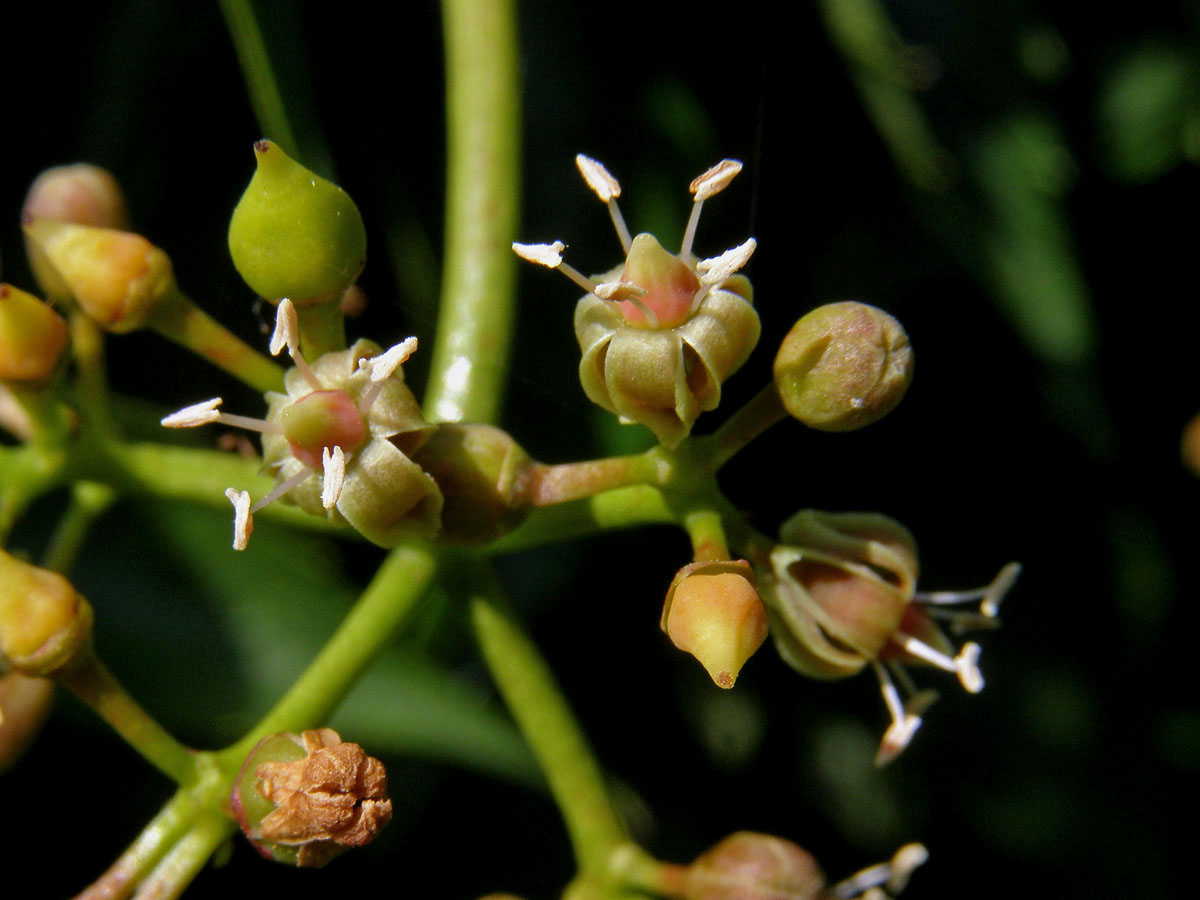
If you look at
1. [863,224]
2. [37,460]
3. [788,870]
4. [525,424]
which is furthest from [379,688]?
[863,224]

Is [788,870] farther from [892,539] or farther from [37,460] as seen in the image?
[37,460]

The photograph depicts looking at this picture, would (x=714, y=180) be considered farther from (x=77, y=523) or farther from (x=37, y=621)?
(x=77, y=523)

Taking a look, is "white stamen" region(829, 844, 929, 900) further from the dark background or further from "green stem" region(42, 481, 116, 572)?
"green stem" region(42, 481, 116, 572)

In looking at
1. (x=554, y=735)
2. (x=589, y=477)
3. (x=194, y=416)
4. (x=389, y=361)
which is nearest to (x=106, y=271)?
(x=194, y=416)

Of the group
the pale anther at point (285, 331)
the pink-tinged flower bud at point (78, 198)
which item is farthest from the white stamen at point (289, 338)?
the pink-tinged flower bud at point (78, 198)

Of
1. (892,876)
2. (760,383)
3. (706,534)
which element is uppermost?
(706,534)

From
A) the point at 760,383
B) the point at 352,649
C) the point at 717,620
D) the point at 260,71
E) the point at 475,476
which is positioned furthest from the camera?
the point at 760,383

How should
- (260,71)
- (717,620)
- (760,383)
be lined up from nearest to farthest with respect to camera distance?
1. (717,620)
2. (260,71)
3. (760,383)
